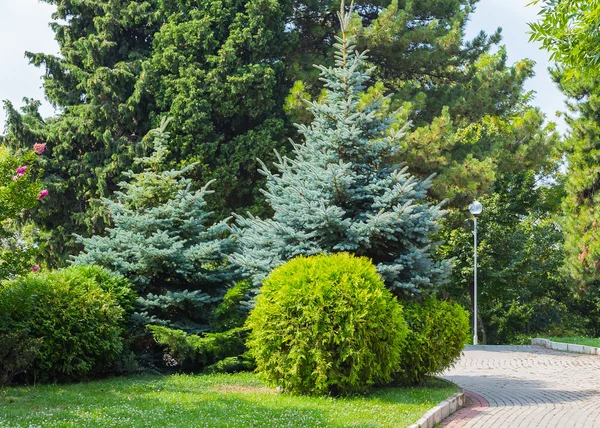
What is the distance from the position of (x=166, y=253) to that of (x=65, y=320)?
2.43m

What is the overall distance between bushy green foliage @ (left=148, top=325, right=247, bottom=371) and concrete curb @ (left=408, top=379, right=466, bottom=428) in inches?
160

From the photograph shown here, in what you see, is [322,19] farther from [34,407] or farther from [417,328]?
[34,407]

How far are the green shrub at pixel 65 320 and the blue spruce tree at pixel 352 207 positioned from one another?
264 centimetres

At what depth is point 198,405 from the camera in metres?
8.23

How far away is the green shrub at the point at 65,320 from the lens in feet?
33.3

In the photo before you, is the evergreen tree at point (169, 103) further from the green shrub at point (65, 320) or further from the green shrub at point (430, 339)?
the green shrub at point (430, 339)

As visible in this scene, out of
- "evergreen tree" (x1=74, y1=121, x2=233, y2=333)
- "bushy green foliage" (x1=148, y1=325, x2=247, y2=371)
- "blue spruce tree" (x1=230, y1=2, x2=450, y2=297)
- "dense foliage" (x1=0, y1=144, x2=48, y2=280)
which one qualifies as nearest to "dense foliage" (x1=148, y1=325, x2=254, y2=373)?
"bushy green foliage" (x1=148, y1=325, x2=247, y2=371)

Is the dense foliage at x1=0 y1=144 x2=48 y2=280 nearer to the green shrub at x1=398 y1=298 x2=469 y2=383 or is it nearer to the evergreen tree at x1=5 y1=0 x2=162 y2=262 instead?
the green shrub at x1=398 y1=298 x2=469 y2=383

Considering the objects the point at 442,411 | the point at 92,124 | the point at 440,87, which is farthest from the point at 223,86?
the point at 442,411

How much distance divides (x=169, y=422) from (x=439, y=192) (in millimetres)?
14840

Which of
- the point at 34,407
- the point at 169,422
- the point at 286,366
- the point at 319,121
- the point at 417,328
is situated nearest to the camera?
the point at 169,422

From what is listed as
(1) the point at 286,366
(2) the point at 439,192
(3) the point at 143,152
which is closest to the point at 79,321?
(1) the point at 286,366

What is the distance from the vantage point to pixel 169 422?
7082 mm

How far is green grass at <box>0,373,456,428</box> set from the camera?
7180 mm
